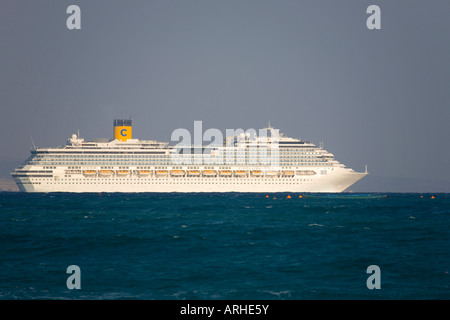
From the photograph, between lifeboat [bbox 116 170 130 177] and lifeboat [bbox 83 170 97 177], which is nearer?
lifeboat [bbox 116 170 130 177]

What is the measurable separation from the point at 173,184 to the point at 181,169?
3.36 m

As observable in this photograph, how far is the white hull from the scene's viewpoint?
11044 centimetres

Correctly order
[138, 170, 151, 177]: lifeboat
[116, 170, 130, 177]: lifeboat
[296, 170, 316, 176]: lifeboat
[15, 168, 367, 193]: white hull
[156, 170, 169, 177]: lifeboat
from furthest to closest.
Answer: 1. [296, 170, 316, 176]: lifeboat
2. [116, 170, 130, 177]: lifeboat
3. [138, 170, 151, 177]: lifeboat
4. [156, 170, 169, 177]: lifeboat
5. [15, 168, 367, 193]: white hull

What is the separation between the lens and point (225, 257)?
30016 mm

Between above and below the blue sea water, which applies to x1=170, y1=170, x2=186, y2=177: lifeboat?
above

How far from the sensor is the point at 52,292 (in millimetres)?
22047

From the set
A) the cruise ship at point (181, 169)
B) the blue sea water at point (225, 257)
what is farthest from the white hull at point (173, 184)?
the blue sea water at point (225, 257)

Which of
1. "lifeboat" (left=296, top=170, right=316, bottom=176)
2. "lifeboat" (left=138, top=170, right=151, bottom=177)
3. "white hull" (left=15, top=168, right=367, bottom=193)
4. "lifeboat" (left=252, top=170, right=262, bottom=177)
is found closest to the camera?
"white hull" (left=15, top=168, right=367, bottom=193)

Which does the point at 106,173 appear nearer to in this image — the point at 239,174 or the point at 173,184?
the point at 173,184

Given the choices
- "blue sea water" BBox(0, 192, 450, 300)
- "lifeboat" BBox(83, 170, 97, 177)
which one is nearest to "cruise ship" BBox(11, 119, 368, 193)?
"lifeboat" BBox(83, 170, 97, 177)

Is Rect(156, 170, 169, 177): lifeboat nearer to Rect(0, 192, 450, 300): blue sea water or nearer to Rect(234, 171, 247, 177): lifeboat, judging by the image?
Rect(234, 171, 247, 177): lifeboat

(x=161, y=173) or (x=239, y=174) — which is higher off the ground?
(x=161, y=173)

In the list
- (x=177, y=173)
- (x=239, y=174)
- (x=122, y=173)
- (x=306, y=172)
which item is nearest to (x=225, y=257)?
(x=177, y=173)
